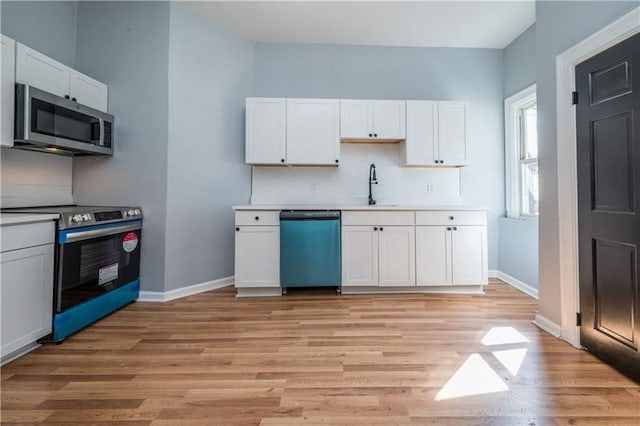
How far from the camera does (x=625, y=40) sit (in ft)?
5.25

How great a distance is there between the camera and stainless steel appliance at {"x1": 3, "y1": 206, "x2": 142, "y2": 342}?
6.49 feet

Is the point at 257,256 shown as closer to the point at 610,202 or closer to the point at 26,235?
the point at 26,235

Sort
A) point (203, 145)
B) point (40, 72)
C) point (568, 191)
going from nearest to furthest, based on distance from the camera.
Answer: point (568, 191), point (40, 72), point (203, 145)

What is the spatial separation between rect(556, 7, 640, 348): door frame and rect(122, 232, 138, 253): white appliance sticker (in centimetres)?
344

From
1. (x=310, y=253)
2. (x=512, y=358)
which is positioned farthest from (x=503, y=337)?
(x=310, y=253)

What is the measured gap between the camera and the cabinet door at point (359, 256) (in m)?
2.98

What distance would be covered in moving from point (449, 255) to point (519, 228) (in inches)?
37.8

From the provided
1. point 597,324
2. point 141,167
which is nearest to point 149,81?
point 141,167

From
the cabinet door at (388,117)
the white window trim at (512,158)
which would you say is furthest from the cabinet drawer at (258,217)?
the white window trim at (512,158)

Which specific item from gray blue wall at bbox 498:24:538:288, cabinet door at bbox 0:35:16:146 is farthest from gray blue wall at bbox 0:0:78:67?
gray blue wall at bbox 498:24:538:288

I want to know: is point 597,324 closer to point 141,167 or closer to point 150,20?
point 141,167

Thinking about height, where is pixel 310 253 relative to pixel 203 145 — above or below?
Answer: below

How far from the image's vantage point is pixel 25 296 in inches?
70.1

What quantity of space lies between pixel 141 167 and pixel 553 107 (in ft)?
11.4
